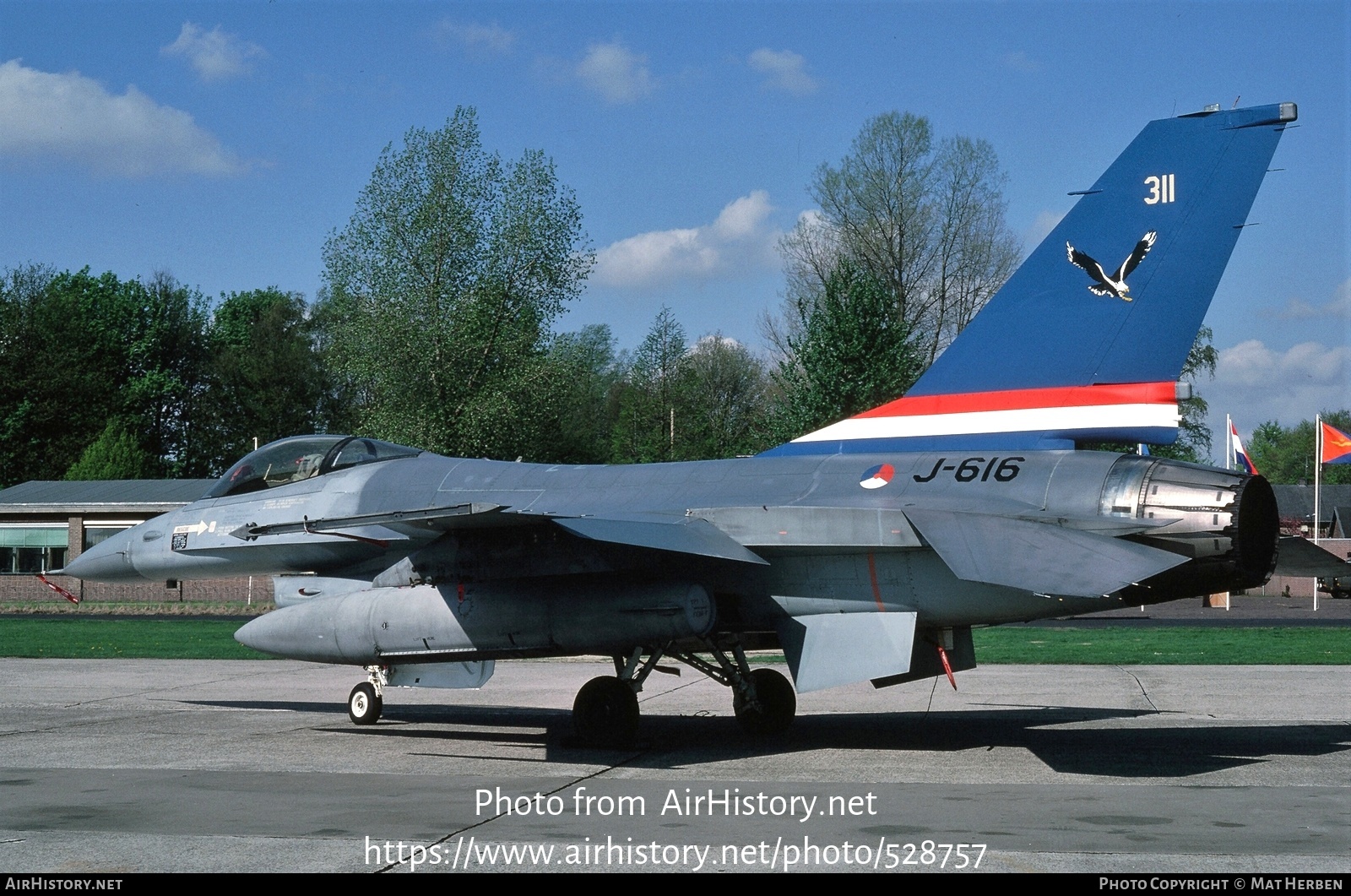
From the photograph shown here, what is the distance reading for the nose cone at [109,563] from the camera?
13.9 m

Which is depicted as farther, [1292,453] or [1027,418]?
[1292,453]

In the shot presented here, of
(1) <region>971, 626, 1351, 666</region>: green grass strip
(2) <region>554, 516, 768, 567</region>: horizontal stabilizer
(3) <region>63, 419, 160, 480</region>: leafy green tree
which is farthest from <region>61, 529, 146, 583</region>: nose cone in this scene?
(3) <region>63, 419, 160, 480</region>: leafy green tree

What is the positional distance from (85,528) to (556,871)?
40830 mm

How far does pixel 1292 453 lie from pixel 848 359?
295 ft

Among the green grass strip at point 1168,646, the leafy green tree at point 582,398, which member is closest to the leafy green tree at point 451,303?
the leafy green tree at point 582,398

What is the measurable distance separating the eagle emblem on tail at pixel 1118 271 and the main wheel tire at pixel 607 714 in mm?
5238

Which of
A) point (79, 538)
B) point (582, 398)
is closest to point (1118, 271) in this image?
point (79, 538)

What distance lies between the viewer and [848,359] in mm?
35031

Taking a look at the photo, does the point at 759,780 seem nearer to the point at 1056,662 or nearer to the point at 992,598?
the point at 992,598

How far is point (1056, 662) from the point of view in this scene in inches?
787

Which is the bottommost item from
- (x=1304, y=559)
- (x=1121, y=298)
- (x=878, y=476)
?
(x=1304, y=559)

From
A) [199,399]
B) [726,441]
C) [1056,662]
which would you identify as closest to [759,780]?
[1056,662]

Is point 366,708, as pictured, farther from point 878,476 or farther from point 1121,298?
point 1121,298

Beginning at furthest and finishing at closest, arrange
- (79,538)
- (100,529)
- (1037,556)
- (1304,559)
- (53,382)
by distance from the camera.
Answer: (53,382) → (100,529) → (79,538) → (1304,559) → (1037,556)
